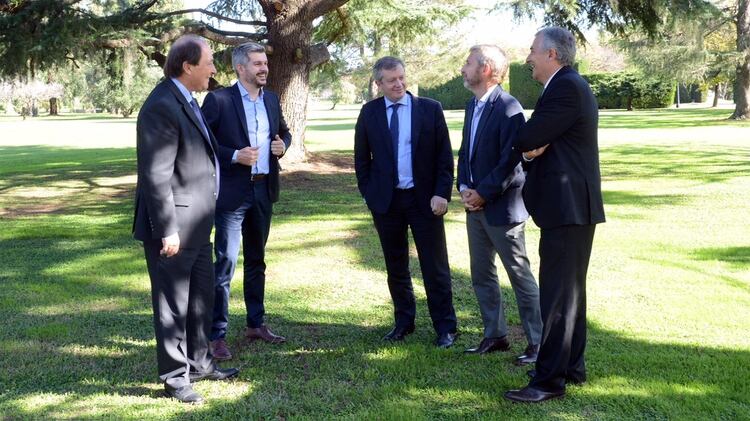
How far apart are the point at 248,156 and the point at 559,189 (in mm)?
1973

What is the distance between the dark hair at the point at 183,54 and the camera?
163 inches

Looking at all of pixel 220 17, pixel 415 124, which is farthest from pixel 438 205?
pixel 220 17

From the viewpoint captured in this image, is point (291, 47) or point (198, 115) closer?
point (198, 115)

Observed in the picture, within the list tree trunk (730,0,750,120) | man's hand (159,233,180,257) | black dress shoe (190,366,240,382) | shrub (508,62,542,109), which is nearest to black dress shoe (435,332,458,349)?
black dress shoe (190,366,240,382)

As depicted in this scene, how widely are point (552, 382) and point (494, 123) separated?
1583 mm

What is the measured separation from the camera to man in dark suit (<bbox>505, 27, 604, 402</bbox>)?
388 centimetres

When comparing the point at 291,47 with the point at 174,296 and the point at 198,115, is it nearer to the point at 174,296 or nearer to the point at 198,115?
the point at 198,115

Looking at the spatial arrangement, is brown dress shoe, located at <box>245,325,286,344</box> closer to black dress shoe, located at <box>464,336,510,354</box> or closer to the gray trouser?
black dress shoe, located at <box>464,336,510,354</box>

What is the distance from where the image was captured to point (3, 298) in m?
6.57

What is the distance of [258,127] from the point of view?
17.1 feet

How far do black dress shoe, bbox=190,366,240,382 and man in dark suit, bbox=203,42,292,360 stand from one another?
1.06ft

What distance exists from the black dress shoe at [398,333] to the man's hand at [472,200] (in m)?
1.16

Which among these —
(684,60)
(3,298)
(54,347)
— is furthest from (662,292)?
(684,60)

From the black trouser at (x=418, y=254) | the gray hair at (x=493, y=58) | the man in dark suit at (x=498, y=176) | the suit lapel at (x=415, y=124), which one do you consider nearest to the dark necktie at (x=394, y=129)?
the suit lapel at (x=415, y=124)
